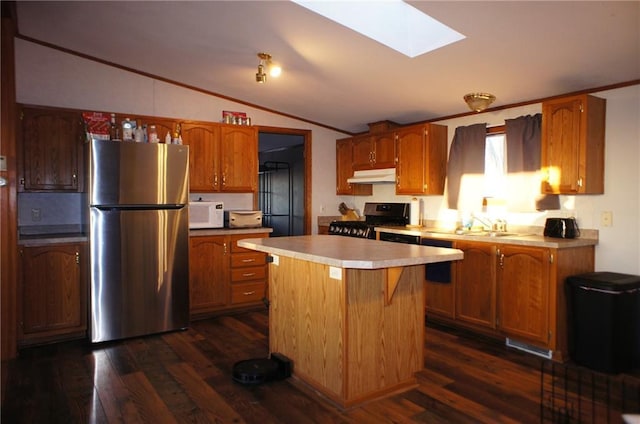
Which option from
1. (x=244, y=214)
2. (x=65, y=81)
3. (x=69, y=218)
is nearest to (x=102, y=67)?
(x=65, y=81)

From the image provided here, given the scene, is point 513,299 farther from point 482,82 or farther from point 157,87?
point 157,87

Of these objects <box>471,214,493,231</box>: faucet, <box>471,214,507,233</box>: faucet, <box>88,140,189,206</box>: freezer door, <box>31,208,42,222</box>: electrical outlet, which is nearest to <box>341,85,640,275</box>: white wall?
<box>471,214,507,233</box>: faucet

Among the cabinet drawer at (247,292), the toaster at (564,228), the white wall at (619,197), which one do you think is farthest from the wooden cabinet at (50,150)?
the white wall at (619,197)

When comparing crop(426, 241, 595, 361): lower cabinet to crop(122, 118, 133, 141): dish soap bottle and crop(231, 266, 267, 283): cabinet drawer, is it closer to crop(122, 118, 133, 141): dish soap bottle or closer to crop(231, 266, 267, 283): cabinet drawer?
crop(231, 266, 267, 283): cabinet drawer

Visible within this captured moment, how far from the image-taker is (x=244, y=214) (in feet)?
15.7

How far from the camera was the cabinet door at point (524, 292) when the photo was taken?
3.29 m

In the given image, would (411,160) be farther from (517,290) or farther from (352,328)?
(352,328)

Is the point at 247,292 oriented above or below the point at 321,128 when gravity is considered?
below

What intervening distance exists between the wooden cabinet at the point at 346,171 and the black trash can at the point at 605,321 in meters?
2.91

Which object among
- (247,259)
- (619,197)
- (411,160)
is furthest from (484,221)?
(247,259)

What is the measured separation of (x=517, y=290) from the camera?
3.48 meters

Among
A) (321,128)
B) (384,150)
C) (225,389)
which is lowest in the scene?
(225,389)

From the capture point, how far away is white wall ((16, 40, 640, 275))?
3328 mm

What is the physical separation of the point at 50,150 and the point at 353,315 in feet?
10.4
